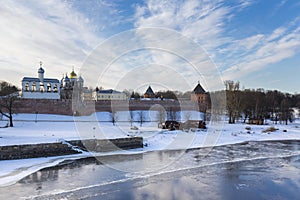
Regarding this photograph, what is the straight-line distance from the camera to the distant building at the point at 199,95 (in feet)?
108

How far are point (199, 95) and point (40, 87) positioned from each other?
20164 mm

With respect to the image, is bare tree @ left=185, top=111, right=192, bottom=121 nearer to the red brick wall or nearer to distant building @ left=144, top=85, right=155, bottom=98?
the red brick wall

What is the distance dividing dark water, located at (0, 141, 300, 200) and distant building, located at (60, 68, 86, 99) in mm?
26908

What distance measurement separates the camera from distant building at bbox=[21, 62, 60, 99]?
31.3 metres

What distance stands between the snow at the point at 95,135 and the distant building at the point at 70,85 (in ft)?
34.0

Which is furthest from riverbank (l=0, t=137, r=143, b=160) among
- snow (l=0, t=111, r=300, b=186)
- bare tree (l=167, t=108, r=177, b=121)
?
bare tree (l=167, t=108, r=177, b=121)

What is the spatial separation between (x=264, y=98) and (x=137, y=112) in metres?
20.4

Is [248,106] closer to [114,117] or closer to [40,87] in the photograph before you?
[114,117]

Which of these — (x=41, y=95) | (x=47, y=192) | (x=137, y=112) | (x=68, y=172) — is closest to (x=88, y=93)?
(x=41, y=95)

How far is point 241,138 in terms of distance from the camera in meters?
21.2

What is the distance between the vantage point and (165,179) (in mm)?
8516

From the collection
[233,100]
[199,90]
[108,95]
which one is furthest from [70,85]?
[233,100]

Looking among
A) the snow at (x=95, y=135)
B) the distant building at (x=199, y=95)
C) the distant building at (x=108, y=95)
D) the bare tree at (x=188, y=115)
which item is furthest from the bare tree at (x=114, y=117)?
the distant building at (x=199, y=95)

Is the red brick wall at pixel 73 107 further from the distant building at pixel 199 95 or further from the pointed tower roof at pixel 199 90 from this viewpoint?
the pointed tower roof at pixel 199 90
